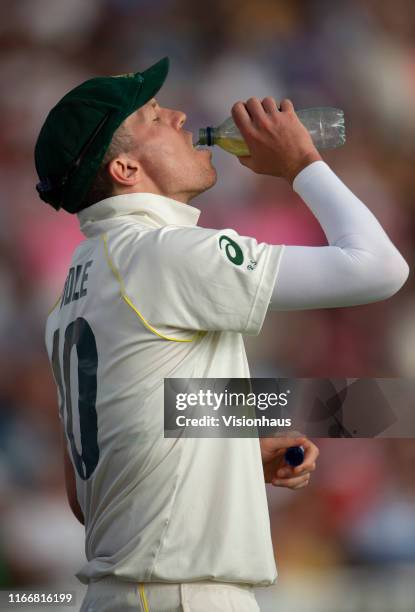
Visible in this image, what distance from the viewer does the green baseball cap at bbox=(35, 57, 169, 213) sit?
1.20m

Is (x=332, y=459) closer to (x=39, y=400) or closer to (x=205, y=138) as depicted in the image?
(x=39, y=400)

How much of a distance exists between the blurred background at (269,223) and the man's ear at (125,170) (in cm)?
142

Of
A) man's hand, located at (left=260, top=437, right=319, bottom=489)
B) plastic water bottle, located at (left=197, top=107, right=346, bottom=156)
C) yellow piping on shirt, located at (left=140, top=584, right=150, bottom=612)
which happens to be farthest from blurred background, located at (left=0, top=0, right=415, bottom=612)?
yellow piping on shirt, located at (left=140, top=584, right=150, bottom=612)

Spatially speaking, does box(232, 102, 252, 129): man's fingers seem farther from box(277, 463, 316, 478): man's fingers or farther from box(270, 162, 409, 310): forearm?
box(277, 463, 316, 478): man's fingers

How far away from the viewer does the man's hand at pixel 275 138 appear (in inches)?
45.1

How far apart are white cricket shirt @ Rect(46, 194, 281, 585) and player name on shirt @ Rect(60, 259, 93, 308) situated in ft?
0.04

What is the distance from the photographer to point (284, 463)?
1188 mm

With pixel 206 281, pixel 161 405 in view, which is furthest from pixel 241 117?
pixel 161 405

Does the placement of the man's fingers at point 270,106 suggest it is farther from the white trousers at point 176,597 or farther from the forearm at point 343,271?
the white trousers at point 176,597

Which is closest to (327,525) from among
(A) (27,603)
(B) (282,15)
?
(A) (27,603)

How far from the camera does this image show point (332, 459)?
103 inches

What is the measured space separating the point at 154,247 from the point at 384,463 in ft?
6.08

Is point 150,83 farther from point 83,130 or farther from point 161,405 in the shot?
point 161,405

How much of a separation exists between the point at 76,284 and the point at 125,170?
173 mm
